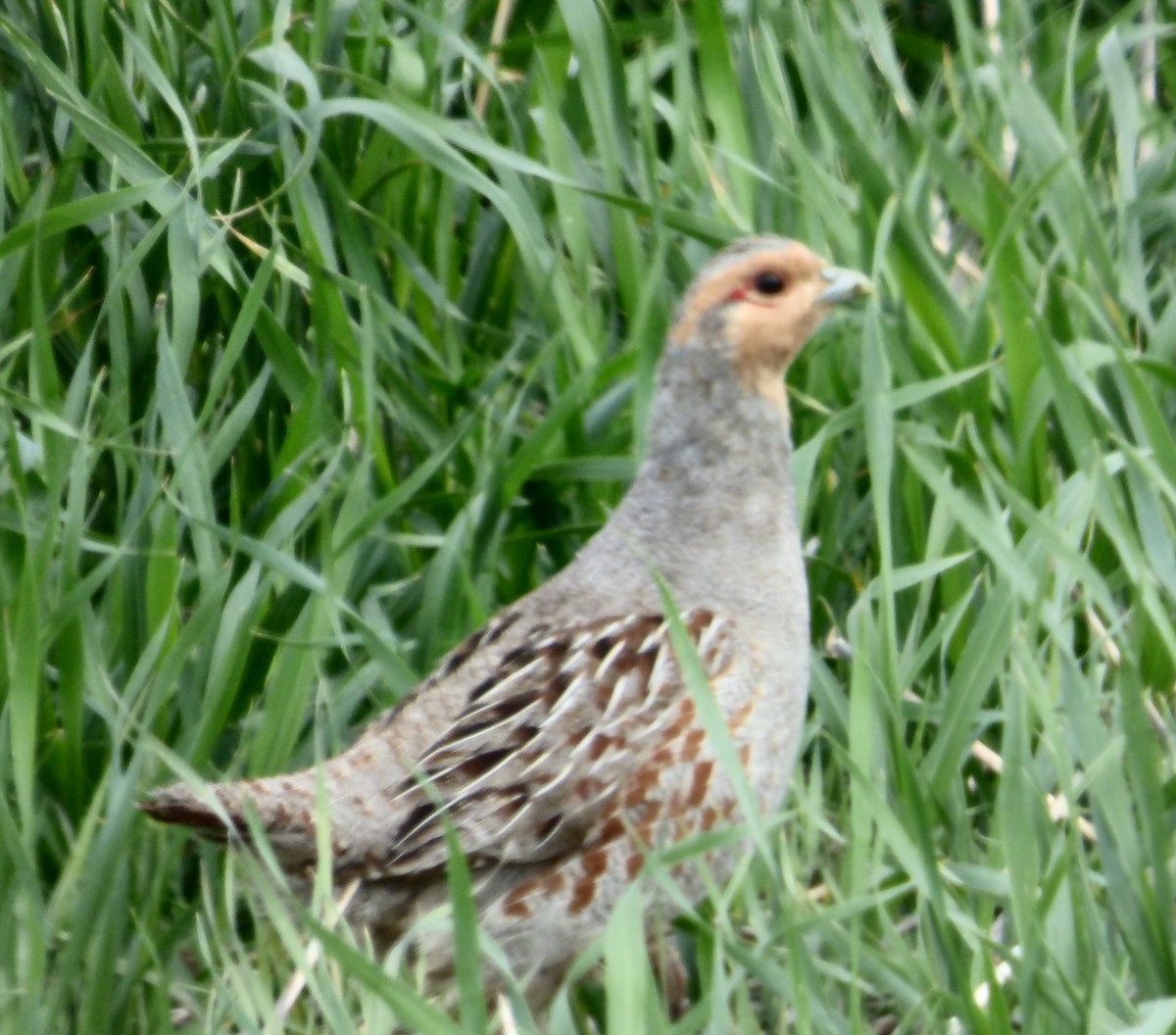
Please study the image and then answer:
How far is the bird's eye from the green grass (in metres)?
0.19

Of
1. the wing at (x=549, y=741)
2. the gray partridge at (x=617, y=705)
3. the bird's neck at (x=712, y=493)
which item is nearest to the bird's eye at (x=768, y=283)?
the gray partridge at (x=617, y=705)

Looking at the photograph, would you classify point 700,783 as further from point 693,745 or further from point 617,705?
point 617,705

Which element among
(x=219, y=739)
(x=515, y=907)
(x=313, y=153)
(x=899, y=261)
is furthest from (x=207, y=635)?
(x=899, y=261)

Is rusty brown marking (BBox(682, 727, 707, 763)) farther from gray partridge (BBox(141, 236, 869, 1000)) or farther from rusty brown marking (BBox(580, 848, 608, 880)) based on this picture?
rusty brown marking (BBox(580, 848, 608, 880))

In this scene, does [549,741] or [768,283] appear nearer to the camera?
[549,741]

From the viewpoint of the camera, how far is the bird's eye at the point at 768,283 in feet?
12.3

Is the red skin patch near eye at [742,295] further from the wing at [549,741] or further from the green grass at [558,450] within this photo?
the wing at [549,741]

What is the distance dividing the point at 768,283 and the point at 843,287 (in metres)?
0.13

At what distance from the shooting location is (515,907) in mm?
3385

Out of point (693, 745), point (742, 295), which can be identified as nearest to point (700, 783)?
point (693, 745)

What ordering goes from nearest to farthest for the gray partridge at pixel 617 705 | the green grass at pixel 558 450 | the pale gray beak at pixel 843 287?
the green grass at pixel 558 450 < the gray partridge at pixel 617 705 < the pale gray beak at pixel 843 287

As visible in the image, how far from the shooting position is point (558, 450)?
4.13 meters

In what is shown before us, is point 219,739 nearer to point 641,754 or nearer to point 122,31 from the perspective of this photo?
point 641,754

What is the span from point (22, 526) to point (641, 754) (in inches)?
40.9
